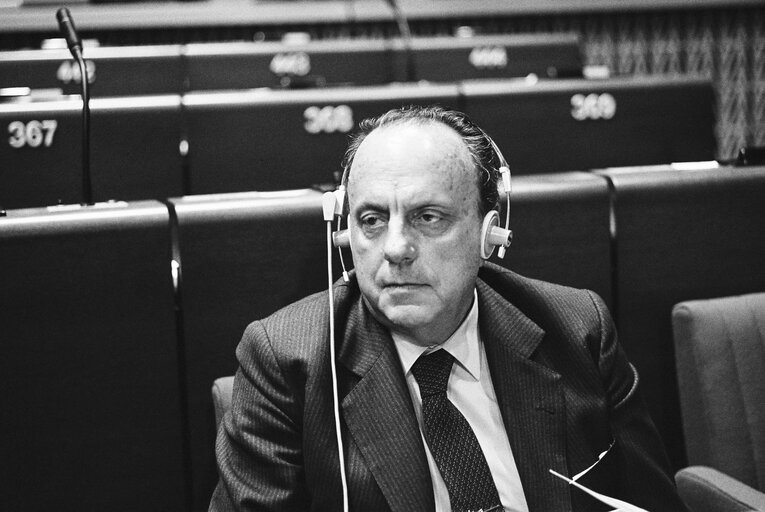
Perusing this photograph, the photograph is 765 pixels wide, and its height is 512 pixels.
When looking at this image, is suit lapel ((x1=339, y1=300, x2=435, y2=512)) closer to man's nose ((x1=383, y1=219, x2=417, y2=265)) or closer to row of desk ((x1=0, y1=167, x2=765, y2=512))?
man's nose ((x1=383, y1=219, x2=417, y2=265))

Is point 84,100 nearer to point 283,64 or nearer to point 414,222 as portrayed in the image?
point 414,222

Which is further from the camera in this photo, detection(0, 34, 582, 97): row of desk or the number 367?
detection(0, 34, 582, 97): row of desk

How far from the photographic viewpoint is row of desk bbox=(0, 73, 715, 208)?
222 centimetres

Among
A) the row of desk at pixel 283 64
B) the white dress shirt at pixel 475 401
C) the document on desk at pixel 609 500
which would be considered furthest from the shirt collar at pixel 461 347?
the row of desk at pixel 283 64

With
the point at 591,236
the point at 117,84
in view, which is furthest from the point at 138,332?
the point at 117,84

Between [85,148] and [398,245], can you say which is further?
[85,148]

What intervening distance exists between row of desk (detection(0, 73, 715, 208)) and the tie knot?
2.99ft

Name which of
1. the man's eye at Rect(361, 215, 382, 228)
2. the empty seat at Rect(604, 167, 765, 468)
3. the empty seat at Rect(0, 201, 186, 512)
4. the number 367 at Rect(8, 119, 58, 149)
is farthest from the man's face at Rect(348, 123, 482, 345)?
the number 367 at Rect(8, 119, 58, 149)

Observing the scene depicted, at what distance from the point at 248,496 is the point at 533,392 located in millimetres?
471

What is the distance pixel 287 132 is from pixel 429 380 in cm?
125

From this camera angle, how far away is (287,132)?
237 cm

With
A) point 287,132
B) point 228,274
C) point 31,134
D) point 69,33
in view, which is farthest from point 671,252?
point 31,134

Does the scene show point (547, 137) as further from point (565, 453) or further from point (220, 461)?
point (220, 461)

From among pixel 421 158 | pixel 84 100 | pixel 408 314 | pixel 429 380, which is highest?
pixel 84 100
